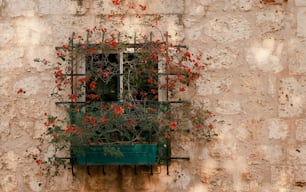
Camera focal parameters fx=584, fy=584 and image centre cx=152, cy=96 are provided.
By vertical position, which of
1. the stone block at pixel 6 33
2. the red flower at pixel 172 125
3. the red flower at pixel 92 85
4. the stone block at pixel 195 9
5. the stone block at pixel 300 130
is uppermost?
the stone block at pixel 195 9

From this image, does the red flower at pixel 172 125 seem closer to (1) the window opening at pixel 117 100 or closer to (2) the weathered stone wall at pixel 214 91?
(1) the window opening at pixel 117 100

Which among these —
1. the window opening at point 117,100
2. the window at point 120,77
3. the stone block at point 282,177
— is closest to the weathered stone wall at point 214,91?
the stone block at point 282,177

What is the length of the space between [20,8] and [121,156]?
1.62 metres

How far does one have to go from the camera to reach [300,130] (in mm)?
4781

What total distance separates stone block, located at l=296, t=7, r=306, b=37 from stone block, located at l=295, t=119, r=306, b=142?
0.73 m

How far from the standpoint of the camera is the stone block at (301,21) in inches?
192

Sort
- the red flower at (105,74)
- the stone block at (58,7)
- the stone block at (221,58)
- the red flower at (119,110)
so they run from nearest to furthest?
the red flower at (119,110) < the red flower at (105,74) < the stone block at (221,58) < the stone block at (58,7)

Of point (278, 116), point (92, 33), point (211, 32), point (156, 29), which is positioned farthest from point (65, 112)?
point (278, 116)

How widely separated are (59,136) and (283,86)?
1.87 m

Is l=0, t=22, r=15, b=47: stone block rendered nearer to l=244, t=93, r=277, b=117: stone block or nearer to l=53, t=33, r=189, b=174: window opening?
l=53, t=33, r=189, b=174: window opening

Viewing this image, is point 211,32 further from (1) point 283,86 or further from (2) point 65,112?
(2) point 65,112

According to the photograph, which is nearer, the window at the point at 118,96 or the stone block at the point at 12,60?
the window at the point at 118,96

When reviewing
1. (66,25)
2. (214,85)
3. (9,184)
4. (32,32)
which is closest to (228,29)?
(214,85)

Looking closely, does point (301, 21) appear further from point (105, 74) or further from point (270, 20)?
point (105, 74)
